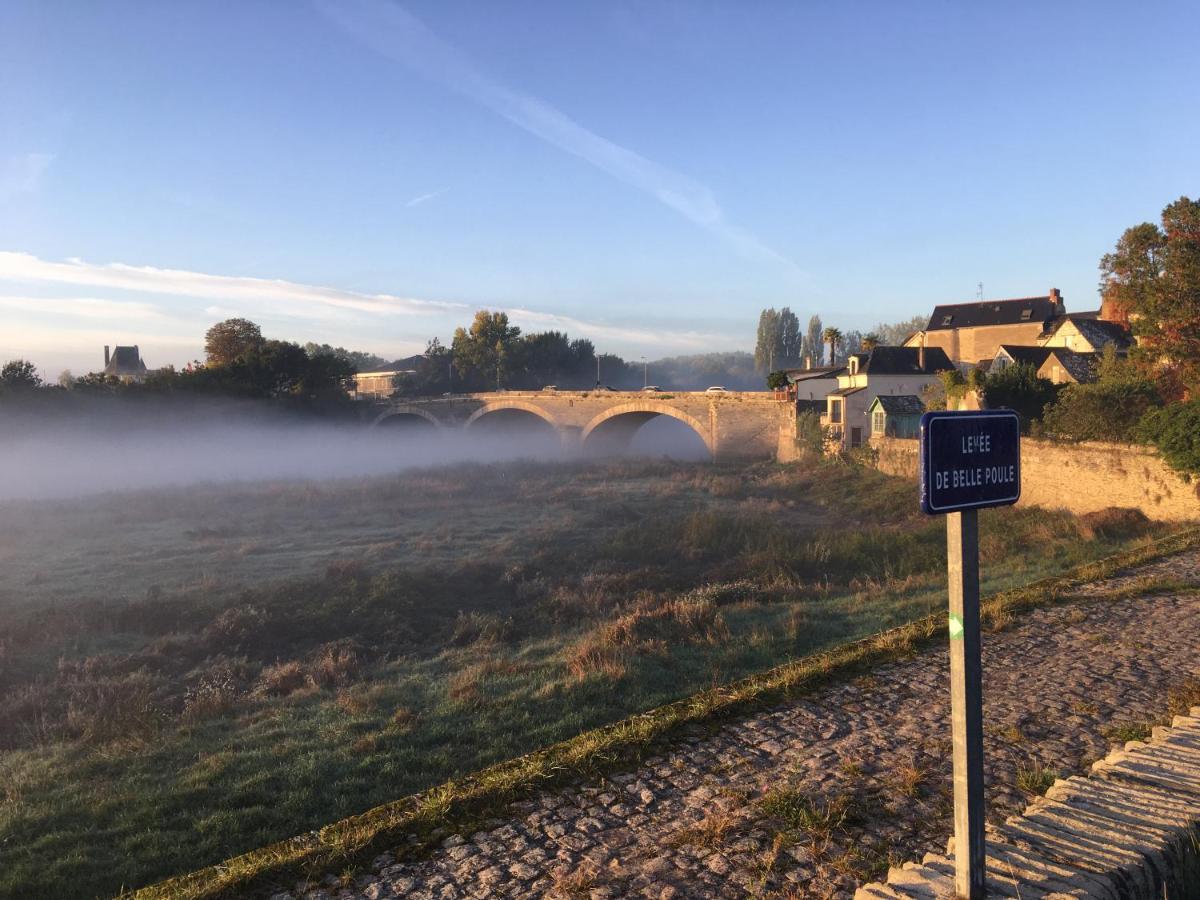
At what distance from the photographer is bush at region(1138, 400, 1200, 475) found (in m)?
19.5

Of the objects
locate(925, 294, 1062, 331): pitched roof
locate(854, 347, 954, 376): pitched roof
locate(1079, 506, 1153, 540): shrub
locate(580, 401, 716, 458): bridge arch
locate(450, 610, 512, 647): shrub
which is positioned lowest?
locate(450, 610, 512, 647): shrub

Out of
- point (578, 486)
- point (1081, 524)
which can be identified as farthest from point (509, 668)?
point (578, 486)

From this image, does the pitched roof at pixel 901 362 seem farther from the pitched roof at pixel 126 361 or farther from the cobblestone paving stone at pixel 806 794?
the pitched roof at pixel 126 361

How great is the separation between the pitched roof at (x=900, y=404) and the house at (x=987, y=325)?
24122 millimetres

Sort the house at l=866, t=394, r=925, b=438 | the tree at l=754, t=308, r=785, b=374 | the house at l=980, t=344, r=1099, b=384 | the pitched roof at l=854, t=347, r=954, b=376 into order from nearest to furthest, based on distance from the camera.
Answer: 1. the house at l=980, t=344, r=1099, b=384
2. the house at l=866, t=394, r=925, b=438
3. the pitched roof at l=854, t=347, r=954, b=376
4. the tree at l=754, t=308, r=785, b=374

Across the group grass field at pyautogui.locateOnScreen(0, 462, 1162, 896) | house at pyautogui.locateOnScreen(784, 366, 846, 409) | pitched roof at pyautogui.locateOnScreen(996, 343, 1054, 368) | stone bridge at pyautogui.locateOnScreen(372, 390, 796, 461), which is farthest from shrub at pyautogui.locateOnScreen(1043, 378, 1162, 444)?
house at pyautogui.locateOnScreen(784, 366, 846, 409)

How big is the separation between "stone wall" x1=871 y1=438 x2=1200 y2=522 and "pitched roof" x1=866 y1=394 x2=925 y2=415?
13396mm

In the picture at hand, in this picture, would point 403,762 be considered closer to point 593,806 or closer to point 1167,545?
point 593,806

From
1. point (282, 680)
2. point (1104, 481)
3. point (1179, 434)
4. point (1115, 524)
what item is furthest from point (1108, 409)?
point (282, 680)

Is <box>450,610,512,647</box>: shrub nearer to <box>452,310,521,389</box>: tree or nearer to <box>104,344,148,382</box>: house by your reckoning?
<box>452,310,521,389</box>: tree

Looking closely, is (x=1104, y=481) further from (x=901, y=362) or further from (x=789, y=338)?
(x=789, y=338)

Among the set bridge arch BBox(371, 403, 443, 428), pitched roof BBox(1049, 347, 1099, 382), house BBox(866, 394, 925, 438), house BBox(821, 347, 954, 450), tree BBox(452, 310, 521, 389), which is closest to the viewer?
pitched roof BBox(1049, 347, 1099, 382)

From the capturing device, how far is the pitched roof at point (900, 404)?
40.4m

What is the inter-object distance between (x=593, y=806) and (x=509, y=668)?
20.5 ft
